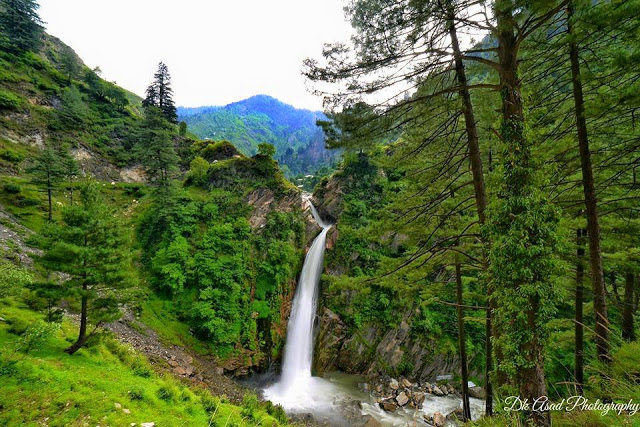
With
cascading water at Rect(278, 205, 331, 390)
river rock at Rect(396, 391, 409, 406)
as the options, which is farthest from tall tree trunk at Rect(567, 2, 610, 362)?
cascading water at Rect(278, 205, 331, 390)

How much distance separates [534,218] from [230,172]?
2436 centimetres

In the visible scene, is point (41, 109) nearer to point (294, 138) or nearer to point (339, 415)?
point (339, 415)

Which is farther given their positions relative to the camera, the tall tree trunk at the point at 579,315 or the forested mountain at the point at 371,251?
the tall tree trunk at the point at 579,315

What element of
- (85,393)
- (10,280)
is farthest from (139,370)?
(10,280)

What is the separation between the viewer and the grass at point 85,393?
20.0ft

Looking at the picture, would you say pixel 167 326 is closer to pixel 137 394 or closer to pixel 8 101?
pixel 137 394

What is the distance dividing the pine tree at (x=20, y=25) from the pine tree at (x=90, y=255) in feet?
156

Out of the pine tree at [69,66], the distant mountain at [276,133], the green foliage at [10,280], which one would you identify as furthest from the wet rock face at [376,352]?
the distant mountain at [276,133]

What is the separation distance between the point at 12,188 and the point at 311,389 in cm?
Result: 2680

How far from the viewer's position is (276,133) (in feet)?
481

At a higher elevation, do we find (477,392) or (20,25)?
(20,25)

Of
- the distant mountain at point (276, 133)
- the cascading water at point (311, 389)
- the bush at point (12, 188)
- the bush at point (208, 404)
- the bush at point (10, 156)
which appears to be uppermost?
the distant mountain at point (276, 133)

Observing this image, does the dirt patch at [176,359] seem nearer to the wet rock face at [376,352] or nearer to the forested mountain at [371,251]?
the forested mountain at [371,251]

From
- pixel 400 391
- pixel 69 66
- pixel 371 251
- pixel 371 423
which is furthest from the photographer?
pixel 69 66
